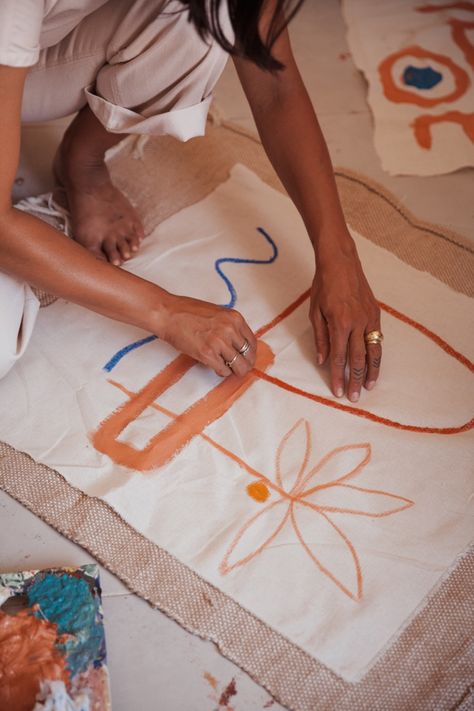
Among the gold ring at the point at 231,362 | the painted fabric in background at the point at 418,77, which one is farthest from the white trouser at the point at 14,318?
the painted fabric in background at the point at 418,77

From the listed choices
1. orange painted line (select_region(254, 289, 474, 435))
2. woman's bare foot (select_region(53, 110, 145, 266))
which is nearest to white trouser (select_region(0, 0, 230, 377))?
woman's bare foot (select_region(53, 110, 145, 266))

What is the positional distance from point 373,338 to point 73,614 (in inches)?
25.2

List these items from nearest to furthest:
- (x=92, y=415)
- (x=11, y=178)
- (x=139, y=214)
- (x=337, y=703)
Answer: (x=337, y=703), (x=11, y=178), (x=92, y=415), (x=139, y=214)

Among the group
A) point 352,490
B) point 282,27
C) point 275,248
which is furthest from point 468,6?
point 352,490

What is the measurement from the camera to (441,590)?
3.58ft

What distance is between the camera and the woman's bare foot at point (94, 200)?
1.51 m

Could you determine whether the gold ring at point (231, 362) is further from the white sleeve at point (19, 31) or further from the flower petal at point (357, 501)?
the white sleeve at point (19, 31)

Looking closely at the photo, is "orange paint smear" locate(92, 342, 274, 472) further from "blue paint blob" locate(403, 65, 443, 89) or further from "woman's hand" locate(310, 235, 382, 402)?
"blue paint blob" locate(403, 65, 443, 89)

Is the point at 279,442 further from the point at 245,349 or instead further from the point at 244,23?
the point at 244,23

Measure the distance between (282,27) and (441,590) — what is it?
2.65 feet

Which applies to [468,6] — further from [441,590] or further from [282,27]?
[441,590]

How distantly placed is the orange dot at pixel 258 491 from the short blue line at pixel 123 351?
0.34m

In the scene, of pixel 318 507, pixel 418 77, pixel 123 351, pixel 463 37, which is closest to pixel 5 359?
pixel 123 351

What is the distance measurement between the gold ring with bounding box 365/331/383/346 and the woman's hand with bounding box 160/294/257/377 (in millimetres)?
210
